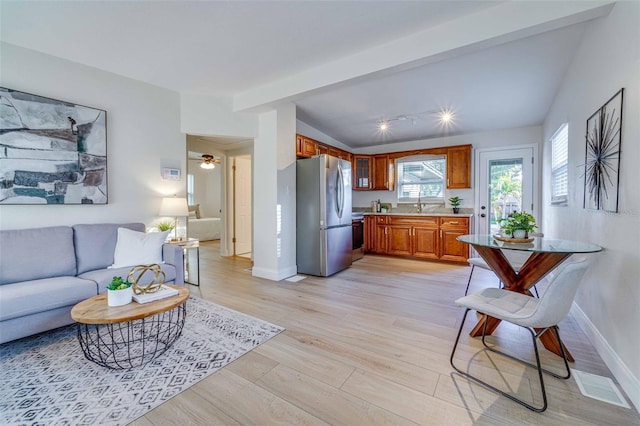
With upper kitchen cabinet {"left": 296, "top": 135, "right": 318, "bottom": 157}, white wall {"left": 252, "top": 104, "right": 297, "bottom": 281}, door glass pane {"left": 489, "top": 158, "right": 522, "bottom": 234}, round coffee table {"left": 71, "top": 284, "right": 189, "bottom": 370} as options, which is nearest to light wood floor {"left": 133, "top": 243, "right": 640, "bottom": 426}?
round coffee table {"left": 71, "top": 284, "right": 189, "bottom": 370}

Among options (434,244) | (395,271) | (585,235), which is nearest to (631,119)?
(585,235)

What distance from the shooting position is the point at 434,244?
5090 millimetres

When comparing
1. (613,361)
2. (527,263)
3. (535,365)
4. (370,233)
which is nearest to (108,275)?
(535,365)

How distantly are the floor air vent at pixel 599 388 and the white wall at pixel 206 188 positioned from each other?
9511 millimetres

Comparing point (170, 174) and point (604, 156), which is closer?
point (604, 156)

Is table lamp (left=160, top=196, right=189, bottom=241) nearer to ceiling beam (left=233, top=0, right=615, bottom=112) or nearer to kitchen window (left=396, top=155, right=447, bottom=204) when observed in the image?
ceiling beam (left=233, top=0, right=615, bottom=112)

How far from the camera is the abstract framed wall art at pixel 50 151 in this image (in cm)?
249

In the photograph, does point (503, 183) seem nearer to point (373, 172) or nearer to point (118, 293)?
point (373, 172)

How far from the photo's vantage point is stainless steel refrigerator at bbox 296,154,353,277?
13.2 feet

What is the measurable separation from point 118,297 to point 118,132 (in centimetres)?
232

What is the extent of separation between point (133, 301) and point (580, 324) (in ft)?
12.5

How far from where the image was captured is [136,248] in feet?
9.29

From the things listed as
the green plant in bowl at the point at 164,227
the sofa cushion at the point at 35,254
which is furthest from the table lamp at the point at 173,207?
the sofa cushion at the point at 35,254

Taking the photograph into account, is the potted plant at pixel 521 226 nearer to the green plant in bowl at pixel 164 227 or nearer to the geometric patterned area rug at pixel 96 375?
the geometric patterned area rug at pixel 96 375
